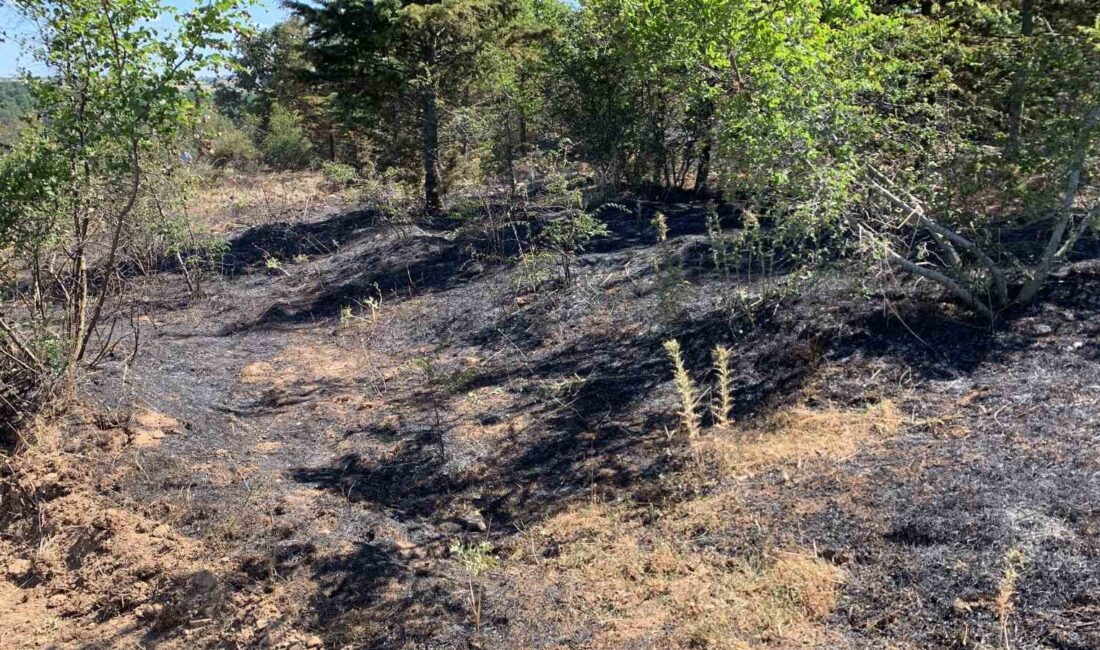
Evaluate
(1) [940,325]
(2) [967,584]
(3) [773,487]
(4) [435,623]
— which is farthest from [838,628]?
(1) [940,325]

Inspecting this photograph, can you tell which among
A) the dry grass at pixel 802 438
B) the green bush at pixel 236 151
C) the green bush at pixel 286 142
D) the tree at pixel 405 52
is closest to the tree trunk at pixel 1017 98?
the dry grass at pixel 802 438

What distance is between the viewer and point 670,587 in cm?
347

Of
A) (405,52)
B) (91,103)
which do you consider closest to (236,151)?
(405,52)

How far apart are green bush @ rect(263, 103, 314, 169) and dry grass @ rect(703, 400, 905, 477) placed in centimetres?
1696

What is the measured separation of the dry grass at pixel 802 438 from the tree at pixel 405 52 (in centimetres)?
772

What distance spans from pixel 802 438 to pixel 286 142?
17.4m

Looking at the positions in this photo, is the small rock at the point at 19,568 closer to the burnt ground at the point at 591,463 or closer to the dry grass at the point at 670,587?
the burnt ground at the point at 591,463

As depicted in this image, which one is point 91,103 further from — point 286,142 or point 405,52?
point 286,142

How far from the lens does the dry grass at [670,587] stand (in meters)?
3.13

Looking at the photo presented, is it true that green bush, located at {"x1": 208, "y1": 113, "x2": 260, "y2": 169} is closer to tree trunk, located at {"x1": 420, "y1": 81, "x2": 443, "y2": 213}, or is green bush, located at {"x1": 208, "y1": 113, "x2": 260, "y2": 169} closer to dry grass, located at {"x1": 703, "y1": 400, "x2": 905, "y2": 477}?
tree trunk, located at {"x1": 420, "y1": 81, "x2": 443, "y2": 213}

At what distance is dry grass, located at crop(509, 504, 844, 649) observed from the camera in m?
3.13

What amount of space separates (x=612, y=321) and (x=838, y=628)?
13.0ft

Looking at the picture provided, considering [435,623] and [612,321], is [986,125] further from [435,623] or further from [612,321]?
[435,623]

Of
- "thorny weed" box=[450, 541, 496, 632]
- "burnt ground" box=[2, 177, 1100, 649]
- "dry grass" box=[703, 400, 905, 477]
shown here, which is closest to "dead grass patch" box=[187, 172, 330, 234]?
"burnt ground" box=[2, 177, 1100, 649]
